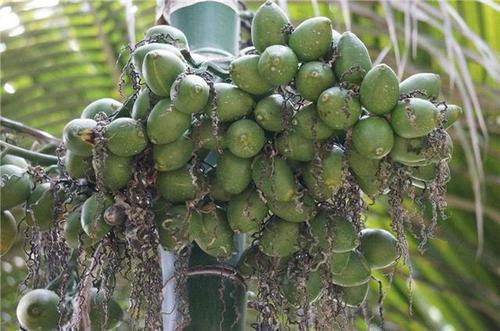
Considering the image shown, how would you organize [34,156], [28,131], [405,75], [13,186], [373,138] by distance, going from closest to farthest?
[373,138], [13,186], [34,156], [28,131], [405,75]

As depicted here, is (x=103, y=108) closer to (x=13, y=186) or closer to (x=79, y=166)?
(x=79, y=166)

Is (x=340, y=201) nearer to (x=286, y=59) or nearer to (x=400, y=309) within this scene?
(x=286, y=59)

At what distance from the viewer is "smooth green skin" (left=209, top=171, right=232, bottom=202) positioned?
1349mm

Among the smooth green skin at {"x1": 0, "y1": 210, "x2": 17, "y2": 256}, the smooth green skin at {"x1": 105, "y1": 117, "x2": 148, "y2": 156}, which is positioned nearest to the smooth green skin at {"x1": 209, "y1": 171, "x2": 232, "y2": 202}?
the smooth green skin at {"x1": 105, "y1": 117, "x2": 148, "y2": 156}

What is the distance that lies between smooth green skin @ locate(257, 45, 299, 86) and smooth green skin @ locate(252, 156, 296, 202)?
0.37 feet

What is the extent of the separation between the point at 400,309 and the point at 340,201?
5.18 feet

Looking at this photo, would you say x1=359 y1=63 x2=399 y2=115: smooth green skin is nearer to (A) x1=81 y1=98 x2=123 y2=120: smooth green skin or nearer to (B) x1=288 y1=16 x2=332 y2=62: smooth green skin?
(B) x1=288 y1=16 x2=332 y2=62: smooth green skin

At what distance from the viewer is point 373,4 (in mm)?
2793

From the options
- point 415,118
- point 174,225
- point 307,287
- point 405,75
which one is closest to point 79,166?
point 174,225

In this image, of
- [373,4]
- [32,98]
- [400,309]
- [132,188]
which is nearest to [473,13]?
[373,4]

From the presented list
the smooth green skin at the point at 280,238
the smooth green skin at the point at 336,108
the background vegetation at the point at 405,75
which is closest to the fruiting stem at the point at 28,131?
the smooth green skin at the point at 280,238

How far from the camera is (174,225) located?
132 centimetres

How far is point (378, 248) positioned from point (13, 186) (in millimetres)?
635

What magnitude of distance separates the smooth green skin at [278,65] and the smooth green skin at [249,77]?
0.04 ft
